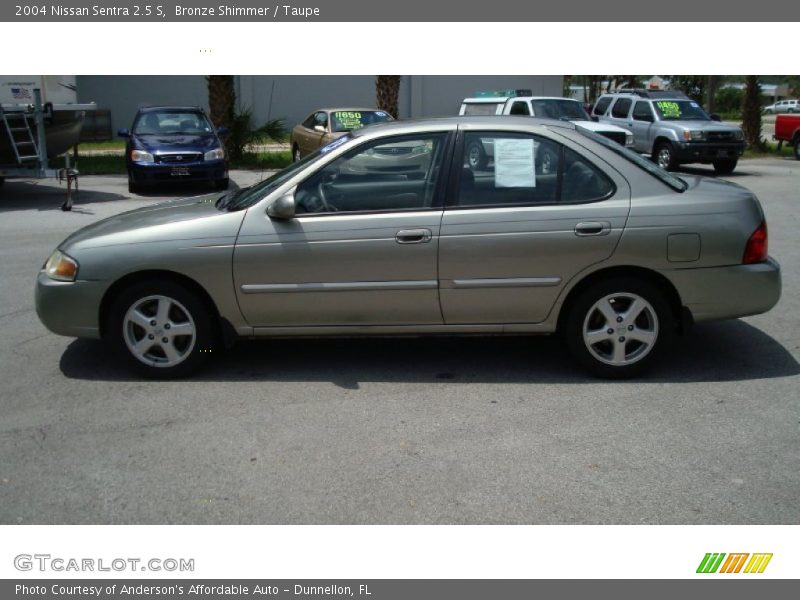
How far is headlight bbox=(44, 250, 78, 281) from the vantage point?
18.2ft

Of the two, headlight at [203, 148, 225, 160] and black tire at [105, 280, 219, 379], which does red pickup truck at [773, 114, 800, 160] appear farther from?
black tire at [105, 280, 219, 379]

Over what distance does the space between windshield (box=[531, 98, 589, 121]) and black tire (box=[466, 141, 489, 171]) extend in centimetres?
1321

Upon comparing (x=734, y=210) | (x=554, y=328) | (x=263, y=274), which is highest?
(x=734, y=210)

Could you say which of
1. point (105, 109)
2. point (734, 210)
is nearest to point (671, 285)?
point (734, 210)

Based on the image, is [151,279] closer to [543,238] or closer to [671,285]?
[543,238]

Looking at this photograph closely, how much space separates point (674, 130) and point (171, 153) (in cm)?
1115

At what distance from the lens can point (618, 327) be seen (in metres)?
5.51

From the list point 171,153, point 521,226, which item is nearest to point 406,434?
point 521,226

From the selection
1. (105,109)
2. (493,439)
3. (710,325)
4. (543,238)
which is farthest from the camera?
(105,109)

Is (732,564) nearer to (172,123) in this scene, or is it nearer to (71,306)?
(71,306)

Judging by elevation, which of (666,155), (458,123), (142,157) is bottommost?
(666,155)

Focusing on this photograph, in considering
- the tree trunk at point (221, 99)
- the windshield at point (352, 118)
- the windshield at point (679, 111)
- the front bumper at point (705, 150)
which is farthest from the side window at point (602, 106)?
the tree trunk at point (221, 99)

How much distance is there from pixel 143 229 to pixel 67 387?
1131mm

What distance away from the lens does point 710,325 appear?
6816mm
